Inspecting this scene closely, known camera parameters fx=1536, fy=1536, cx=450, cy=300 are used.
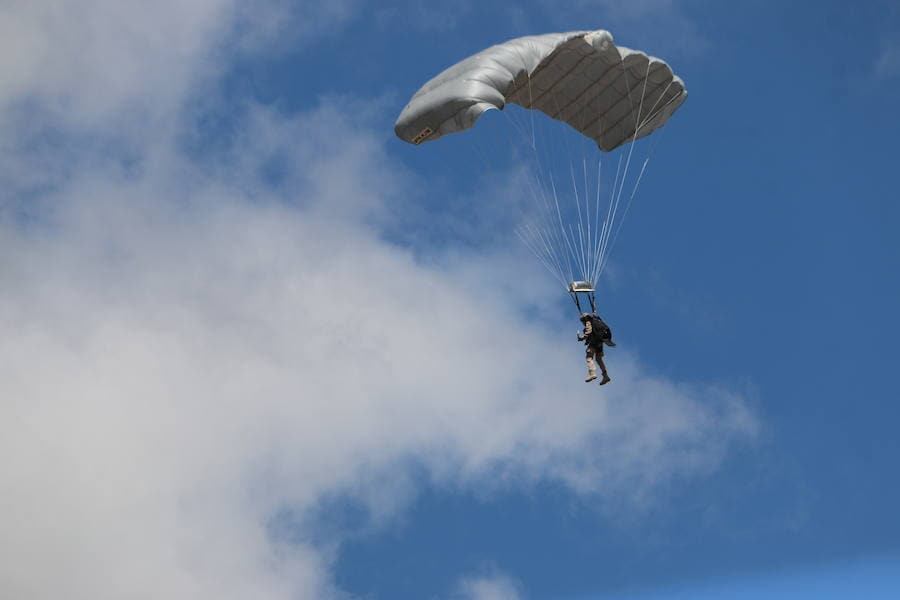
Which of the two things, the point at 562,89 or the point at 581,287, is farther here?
the point at 562,89

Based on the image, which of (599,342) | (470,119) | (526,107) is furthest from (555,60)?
(599,342)

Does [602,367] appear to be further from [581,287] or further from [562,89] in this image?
[562,89]

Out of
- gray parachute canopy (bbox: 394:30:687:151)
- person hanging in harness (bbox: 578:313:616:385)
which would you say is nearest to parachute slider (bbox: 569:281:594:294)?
person hanging in harness (bbox: 578:313:616:385)

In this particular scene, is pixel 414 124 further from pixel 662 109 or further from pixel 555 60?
pixel 662 109

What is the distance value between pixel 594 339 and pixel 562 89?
5.68 metres

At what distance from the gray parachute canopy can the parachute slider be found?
3.71m

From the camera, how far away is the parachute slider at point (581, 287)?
2902 centimetres

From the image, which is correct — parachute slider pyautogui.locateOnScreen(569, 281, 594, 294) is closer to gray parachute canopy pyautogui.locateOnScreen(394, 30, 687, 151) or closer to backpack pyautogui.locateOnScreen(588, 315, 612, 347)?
backpack pyautogui.locateOnScreen(588, 315, 612, 347)

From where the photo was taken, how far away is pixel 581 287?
29.1 m

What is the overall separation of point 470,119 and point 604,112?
5264 mm

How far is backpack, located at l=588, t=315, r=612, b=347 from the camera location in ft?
94.1

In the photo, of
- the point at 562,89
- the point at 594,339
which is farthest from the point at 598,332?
the point at 562,89

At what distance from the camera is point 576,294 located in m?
29.0

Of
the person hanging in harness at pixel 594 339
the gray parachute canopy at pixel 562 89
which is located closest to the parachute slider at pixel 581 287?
the person hanging in harness at pixel 594 339
